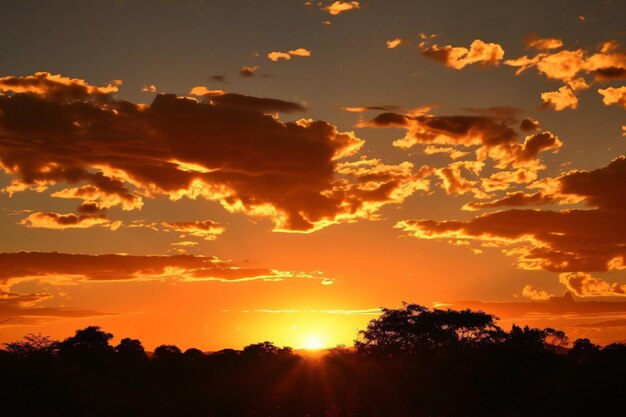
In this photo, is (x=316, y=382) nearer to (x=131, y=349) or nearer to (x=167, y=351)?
(x=131, y=349)

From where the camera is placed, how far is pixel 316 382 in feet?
258

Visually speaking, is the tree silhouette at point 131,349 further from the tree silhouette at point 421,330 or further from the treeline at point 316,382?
the tree silhouette at point 421,330

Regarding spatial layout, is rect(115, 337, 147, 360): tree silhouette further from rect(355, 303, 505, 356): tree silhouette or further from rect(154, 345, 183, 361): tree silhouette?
rect(355, 303, 505, 356): tree silhouette

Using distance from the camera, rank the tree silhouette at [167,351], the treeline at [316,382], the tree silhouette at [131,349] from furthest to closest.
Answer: the tree silhouette at [167,351] < the tree silhouette at [131,349] < the treeline at [316,382]

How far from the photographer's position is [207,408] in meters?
55.9

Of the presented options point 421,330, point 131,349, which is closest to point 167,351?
point 131,349

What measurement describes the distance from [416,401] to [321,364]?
36785 mm

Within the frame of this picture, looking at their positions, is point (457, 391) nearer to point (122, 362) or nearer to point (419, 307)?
point (122, 362)

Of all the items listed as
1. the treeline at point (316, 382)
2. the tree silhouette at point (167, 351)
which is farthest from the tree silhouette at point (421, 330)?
the tree silhouette at point (167, 351)

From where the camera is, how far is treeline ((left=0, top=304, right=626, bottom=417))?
54.9 meters

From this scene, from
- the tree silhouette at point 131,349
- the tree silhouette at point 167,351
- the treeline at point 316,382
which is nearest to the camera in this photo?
the treeline at point 316,382

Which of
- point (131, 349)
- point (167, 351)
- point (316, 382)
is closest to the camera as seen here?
point (316, 382)

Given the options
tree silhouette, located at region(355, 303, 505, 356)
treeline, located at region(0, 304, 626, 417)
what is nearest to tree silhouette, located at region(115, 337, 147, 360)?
treeline, located at region(0, 304, 626, 417)

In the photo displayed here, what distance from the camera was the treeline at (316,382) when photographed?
2162 inches
